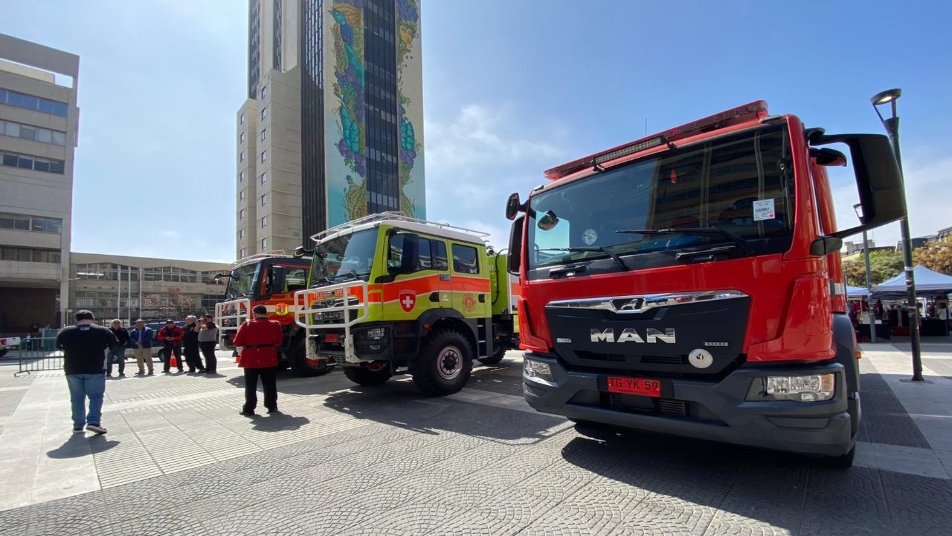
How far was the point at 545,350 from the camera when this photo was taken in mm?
3943

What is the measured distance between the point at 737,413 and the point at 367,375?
21.2 ft

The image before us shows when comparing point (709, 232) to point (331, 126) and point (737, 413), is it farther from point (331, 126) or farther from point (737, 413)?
point (331, 126)

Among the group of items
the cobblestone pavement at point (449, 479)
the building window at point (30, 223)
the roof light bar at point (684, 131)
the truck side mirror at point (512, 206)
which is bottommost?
the cobblestone pavement at point (449, 479)

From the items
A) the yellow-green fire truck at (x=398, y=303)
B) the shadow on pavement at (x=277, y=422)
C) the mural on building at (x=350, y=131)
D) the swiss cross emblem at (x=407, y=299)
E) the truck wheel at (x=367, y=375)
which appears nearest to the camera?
the shadow on pavement at (x=277, y=422)

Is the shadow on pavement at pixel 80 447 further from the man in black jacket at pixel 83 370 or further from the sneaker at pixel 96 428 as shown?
the man in black jacket at pixel 83 370

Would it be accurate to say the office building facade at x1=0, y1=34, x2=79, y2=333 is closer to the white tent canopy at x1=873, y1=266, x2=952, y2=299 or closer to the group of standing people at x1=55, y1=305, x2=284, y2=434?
the group of standing people at x1=55, y1=305, x2=284, y2=434

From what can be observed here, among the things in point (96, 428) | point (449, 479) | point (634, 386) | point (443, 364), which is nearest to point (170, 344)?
point (96, 428)

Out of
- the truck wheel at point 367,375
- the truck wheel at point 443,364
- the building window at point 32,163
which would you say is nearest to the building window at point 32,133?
the building window at point 32,163

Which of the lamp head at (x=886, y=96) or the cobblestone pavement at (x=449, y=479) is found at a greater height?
the lamp head at (x=886, y=96)

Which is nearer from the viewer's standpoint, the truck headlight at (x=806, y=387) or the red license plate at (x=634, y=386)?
the truck headlight at (x=806, y=387)

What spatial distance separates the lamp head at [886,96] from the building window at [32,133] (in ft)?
161

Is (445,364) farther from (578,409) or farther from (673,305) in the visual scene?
(673,305)

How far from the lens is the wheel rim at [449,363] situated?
22.9 ft

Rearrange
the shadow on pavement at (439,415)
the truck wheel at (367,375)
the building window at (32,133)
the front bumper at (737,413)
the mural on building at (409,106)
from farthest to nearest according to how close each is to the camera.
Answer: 1. the mural on building at (409,106)
2. the building window at (32,133)
3. the truck wheel at (367,375)
4. the shadow on pavement at (439,415)
5. the front bumper at (737,413)
